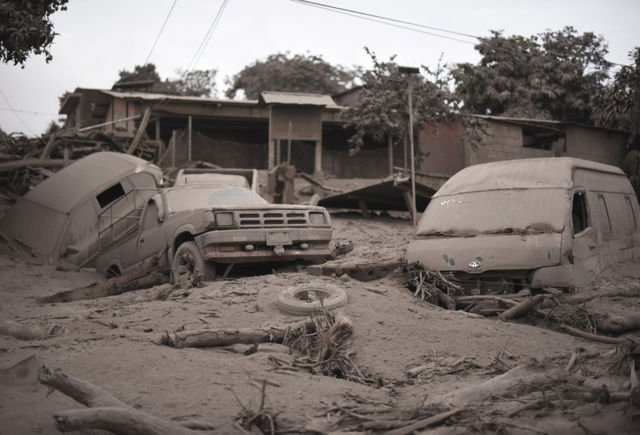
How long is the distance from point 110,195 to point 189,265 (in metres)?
5.02

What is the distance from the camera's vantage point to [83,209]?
13.0 metres

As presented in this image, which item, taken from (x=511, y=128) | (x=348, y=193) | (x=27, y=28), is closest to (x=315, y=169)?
(x=348, y=193)

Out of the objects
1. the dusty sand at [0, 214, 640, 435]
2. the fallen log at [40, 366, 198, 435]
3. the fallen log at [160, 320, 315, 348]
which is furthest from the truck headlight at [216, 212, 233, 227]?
the fallen log at [40, 366, 198, 435]

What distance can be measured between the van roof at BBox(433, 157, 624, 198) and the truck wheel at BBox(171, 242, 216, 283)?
340 centimetres

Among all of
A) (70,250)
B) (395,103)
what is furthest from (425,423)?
(395,103)

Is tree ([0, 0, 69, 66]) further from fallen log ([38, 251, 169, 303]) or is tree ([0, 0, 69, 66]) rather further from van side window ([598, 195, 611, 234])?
van side window ([598, 195, 611, 234])

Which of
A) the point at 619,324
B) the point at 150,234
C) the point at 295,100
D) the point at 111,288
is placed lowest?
the point at 111,288

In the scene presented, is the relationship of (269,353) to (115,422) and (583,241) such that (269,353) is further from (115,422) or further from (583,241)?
(583,241)

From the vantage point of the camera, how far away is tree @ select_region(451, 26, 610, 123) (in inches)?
1122

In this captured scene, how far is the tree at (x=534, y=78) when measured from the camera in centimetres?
2850

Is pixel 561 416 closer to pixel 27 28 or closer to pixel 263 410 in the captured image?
pixel 263 410

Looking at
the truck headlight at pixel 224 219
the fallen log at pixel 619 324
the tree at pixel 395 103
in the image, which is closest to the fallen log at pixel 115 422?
the fallen log at pixel 619 324

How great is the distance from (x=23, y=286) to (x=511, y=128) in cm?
2036

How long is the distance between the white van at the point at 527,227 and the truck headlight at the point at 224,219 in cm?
244
